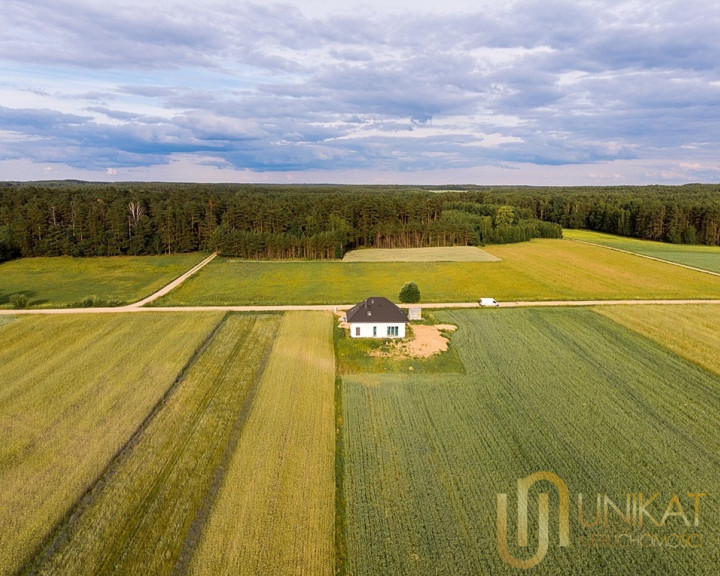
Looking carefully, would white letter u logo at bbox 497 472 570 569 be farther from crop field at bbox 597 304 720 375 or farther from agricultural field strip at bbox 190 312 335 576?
crop field at bbox 597 304 720 375

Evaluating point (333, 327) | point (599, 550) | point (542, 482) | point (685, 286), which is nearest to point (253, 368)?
point (333, 327)

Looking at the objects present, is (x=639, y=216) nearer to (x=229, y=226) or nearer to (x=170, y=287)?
(x=229, y=226)

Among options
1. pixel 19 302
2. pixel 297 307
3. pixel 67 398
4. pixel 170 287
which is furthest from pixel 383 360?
pixel 19 302

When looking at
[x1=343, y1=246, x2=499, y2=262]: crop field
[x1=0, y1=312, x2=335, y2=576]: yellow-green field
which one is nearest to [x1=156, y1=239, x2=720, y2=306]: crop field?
[x1=343, y1=246, x2=499, y2=262]: crop field

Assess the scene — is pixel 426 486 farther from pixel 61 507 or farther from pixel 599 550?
pixel 61 507

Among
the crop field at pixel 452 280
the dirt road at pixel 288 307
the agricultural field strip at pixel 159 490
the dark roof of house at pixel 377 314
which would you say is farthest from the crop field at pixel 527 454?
the crop field at pixel 452 280

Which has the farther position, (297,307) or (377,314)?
(297,307)

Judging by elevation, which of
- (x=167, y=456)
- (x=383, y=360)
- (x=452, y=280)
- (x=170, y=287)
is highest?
(x=452, y=280)

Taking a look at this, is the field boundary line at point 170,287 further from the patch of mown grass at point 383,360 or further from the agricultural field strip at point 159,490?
the patch of mown grass at point 383,360
